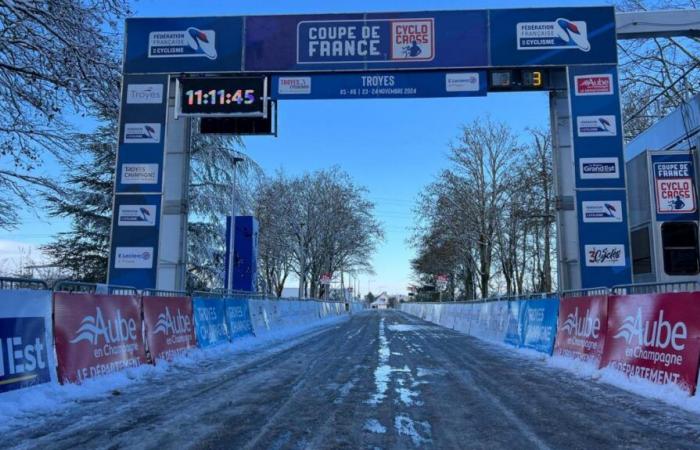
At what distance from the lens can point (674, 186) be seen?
13812 millimetres

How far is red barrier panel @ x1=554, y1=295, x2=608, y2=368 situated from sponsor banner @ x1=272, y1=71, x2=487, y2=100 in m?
6.23

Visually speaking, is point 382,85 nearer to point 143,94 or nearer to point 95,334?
point 143,94

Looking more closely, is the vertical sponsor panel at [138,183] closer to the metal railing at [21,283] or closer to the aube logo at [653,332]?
the metal railing at [21,283]

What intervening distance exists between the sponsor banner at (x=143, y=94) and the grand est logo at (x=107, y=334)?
754cm

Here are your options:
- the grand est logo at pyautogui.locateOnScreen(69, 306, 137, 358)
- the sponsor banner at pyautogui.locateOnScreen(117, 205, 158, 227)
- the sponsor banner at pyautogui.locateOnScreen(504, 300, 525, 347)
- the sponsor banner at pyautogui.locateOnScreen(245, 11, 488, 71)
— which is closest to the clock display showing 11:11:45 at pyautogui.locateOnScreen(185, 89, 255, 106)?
the sponsor banner at pyautogui.locateOnScreen(245, 11, 488, 71)

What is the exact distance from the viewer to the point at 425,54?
1523 centimetres

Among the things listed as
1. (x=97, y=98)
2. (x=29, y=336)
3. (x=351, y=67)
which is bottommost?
(x=29, y=336)

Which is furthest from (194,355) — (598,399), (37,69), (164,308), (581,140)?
(581,140)

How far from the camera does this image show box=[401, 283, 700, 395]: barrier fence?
7527 mm

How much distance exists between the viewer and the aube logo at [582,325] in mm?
10398

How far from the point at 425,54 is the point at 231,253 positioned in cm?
1412

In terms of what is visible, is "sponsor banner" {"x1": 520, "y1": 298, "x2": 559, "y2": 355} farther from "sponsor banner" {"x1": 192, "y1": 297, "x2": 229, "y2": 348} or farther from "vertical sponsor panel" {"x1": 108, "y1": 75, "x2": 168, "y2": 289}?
"vertical sponsor panel" {"x1": 108, "y1": 75, "x2": 168, "y2": 289}

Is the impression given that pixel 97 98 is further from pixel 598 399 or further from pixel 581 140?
pixel 581 140

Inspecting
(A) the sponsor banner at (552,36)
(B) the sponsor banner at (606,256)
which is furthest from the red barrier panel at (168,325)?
(A) the sponsor banner at (552,36)
